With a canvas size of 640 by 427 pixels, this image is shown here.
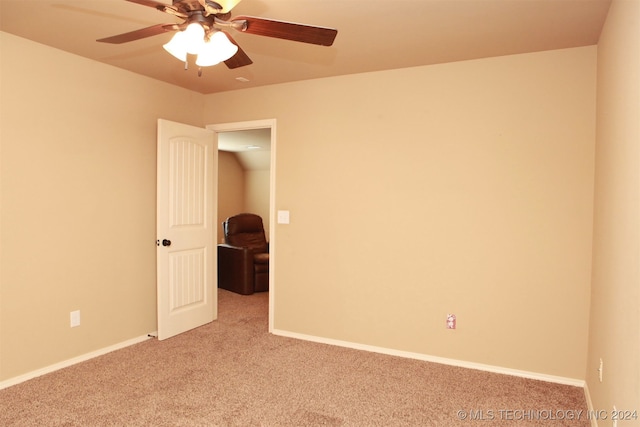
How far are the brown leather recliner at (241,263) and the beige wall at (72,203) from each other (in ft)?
5.72

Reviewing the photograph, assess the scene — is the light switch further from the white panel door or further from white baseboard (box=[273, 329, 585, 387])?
white baseboard (box=[273, 329, 585, 387])

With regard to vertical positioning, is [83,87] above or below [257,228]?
above

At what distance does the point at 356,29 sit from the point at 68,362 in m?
3.20

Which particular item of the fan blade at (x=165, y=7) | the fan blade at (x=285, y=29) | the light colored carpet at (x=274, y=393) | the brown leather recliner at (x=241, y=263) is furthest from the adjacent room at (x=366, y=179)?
the brown leather recliner at (x=241, y=263)

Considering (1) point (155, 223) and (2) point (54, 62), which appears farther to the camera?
(1) point (155, 223)

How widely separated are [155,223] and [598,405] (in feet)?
11.8

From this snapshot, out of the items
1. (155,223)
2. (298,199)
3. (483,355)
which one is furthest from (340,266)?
(155,223)

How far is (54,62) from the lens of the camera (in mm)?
2906

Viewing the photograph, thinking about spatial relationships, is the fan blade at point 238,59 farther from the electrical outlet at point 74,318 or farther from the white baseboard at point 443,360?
the white baseboard at point 443,360

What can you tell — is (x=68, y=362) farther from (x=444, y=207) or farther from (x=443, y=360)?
(x=444, y=207)

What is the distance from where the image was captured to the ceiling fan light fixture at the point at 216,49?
5.86ft

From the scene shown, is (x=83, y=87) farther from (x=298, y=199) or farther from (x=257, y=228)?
(x=257, y=228)

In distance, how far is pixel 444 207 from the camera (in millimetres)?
3150

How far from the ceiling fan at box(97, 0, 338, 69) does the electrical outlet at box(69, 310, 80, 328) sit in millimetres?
2186
